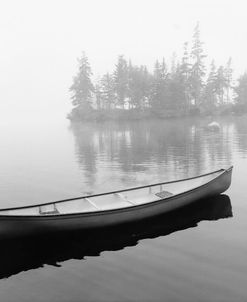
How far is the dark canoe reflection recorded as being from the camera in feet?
39.0

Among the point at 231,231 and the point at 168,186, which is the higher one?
the point at 168,186

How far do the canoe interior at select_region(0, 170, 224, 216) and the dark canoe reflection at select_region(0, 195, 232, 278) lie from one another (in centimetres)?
109

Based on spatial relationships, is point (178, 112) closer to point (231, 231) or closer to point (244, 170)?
point (244, 170)

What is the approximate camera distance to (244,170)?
993 inches

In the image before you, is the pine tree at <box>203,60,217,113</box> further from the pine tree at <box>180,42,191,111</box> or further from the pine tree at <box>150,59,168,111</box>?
the pine tree at <box>150,59,168,111</box>

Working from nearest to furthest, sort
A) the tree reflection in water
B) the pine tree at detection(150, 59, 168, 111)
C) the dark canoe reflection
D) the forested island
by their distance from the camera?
the dark canoe reflection < the tree reflection in water < the pine tree at detection(150, 59, 168, 111) < the forested island

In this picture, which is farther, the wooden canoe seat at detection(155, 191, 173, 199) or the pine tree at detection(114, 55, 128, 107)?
the pine tree at detection(114, 55, 128, 107)

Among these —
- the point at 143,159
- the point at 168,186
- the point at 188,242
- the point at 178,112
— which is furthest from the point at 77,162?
the point at 178,112

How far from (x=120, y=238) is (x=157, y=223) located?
7.89ft

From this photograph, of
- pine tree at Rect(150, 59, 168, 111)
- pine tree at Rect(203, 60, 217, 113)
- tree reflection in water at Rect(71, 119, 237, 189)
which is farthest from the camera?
pine tree at Rect(203, 60, 217, 113)

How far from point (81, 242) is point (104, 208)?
2.39 m

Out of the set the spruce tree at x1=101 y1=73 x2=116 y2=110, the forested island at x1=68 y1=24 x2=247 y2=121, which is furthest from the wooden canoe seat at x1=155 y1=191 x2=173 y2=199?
the spruce tree at x1=101 y1=73 x2=116 y2=110

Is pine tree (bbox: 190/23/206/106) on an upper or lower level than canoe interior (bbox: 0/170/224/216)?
upper

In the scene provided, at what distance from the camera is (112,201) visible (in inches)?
633
